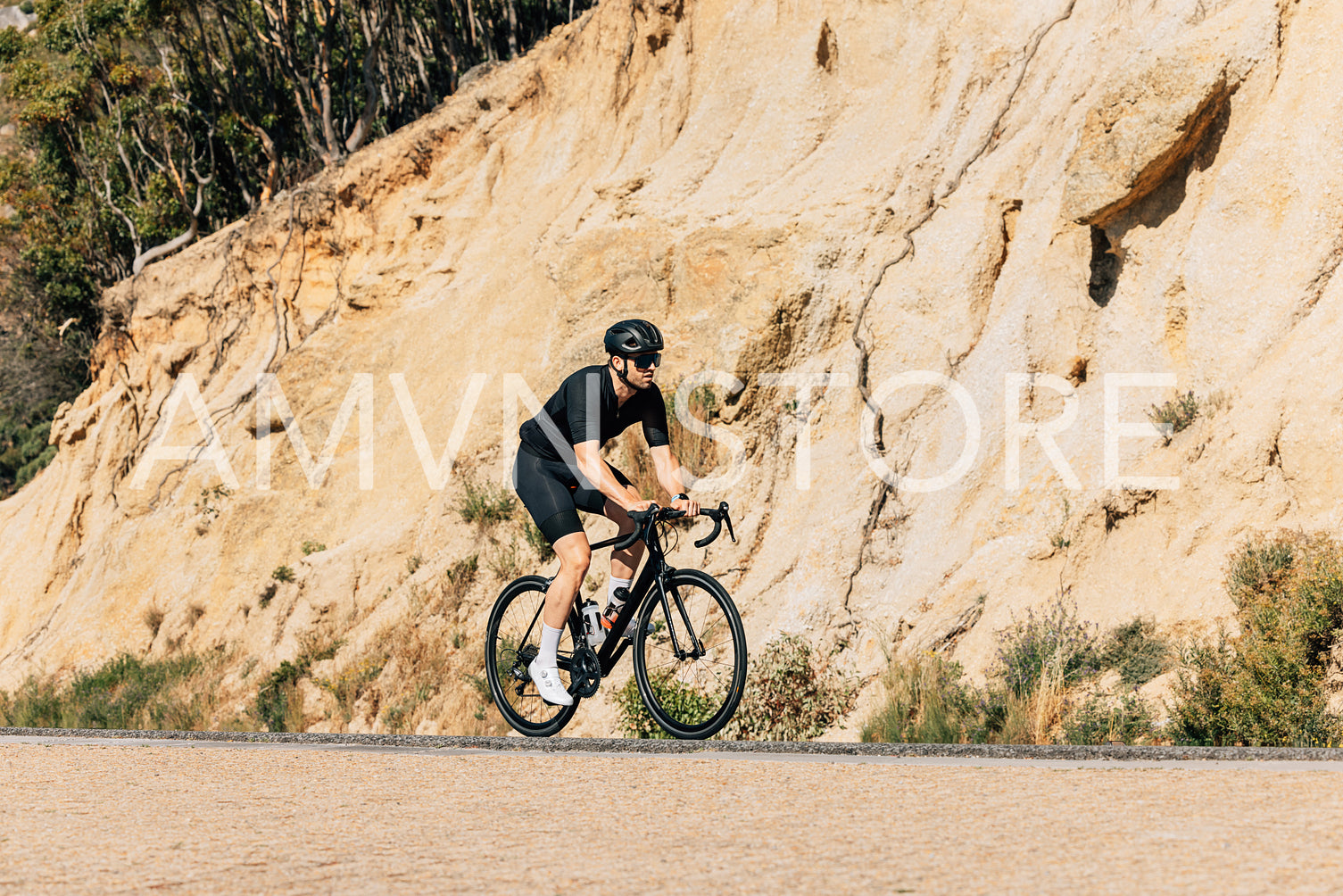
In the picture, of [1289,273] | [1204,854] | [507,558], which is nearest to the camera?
[1204,854]

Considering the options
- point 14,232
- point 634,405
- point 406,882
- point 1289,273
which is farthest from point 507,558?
point 14,232

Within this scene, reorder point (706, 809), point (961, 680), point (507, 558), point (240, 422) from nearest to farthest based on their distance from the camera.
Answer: point (706, 809) → point (961, 680) → point (507, 558) → point (240, 422)

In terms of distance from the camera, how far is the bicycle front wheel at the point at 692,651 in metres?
6.46

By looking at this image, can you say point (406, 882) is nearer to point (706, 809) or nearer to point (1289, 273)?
point (706, 809)

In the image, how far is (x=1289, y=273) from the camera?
990cm

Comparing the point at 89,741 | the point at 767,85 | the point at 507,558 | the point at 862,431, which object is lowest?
the point at 89,741

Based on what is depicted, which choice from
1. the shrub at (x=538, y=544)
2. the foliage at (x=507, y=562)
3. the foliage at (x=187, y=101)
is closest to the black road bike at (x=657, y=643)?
the shrub at (x=538, y=544)

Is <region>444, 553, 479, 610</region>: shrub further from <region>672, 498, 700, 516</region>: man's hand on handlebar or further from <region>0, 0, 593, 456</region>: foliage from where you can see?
<region>0, 0, 593, 456</region>: foliage

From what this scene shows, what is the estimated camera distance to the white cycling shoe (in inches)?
275

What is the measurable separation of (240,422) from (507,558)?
8.29 metres

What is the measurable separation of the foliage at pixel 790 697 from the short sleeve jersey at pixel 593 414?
292cm

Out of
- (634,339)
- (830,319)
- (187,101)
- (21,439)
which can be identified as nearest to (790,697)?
(634,339)

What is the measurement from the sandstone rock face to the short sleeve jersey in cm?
374

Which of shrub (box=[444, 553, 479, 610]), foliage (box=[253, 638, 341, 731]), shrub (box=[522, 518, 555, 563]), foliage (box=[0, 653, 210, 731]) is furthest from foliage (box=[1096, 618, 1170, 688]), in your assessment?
foliage (box=[0, 653, 210, 731])
